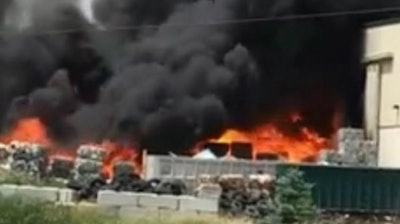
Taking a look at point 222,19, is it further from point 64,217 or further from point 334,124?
point 64,217

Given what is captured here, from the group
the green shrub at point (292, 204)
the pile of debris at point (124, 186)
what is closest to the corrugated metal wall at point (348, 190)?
the pile of debris at point (124, 186)

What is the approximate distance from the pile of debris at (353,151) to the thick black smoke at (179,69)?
252 cm

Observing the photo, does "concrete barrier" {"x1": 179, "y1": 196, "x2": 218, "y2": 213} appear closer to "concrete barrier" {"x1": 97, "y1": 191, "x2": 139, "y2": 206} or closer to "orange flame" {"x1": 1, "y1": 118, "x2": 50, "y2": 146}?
"concrete barrier" {"x1": 97, "y1": 191, "x2": 139, "y2": 206}

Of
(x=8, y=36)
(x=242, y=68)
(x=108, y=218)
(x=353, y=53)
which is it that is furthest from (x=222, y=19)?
(x=108, y=218)

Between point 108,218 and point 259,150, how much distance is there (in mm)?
15784

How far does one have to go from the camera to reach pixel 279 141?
28922 millimetres

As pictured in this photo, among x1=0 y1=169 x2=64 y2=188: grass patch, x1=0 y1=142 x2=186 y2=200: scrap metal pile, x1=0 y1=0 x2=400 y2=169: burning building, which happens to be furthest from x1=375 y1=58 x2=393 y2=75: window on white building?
x1=0 y1=169 x2=64 y2=188: grass patch

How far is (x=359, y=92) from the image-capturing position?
29.2 metres

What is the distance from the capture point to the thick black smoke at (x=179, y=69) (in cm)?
3020

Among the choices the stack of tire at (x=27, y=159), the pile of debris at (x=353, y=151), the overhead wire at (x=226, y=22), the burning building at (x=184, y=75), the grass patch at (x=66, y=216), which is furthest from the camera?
the overhead wire at (x=226, y=22)

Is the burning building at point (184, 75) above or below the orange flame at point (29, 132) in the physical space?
above

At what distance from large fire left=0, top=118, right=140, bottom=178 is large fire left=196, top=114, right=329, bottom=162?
235 cm

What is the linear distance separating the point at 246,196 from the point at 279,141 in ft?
39.0

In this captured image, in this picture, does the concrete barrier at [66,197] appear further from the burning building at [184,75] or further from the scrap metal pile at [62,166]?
the burning building at [184,75]
